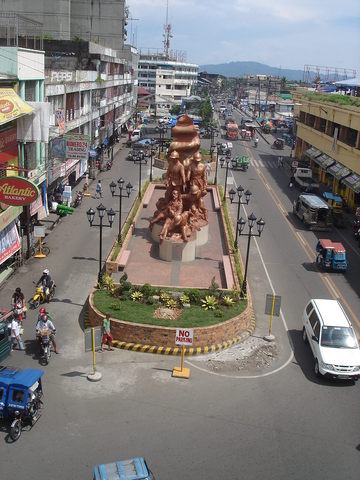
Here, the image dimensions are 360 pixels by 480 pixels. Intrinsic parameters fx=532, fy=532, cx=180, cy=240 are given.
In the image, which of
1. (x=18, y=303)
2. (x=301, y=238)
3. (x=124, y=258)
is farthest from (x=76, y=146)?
(x=18, y=303)

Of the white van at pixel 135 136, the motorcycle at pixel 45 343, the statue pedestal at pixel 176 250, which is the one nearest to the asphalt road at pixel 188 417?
the motorcycle at pixel 45 343

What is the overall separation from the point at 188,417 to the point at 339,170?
33.1 m

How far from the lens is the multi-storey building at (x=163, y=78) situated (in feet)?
431

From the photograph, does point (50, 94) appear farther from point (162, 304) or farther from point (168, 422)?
point (168, 422)

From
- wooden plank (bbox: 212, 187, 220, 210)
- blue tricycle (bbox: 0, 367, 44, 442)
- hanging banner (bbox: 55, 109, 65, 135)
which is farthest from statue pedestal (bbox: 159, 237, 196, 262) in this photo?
blue tricycle (bbox: 0, 367, 44, 442)

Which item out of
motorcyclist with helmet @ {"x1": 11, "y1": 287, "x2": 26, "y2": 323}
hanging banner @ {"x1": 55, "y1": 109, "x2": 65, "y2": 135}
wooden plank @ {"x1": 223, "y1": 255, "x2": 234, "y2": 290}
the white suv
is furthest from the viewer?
hanging banner @ {"x1": 55, "y1": 109, "x2": 65, "y2": 135}

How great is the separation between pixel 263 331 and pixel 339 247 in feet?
30.5

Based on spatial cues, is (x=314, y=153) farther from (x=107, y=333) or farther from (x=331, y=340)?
(x=107, y=333)

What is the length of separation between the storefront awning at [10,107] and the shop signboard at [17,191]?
2281mm

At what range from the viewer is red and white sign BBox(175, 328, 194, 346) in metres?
16.9

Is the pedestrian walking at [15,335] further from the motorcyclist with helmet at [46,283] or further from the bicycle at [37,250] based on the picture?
the bicycle at [37,250]

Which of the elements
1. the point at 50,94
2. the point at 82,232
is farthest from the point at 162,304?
the point at 50,94

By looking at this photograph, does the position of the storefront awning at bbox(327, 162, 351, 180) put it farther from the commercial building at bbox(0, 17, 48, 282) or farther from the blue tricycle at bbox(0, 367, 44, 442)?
the blue tricycle at bbox(0, 367, 44, 442)

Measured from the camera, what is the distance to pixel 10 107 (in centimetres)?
2142
